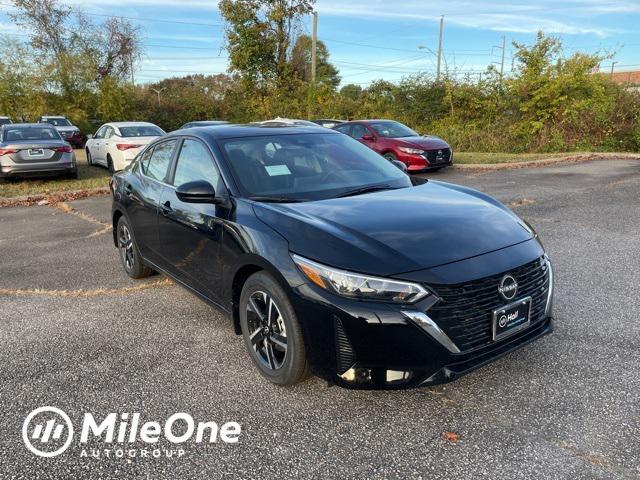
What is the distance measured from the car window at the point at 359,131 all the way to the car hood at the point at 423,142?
1.12 m

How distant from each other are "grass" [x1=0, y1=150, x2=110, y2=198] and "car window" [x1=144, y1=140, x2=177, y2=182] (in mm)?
7869

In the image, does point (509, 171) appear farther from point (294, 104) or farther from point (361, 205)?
point (294, 104)

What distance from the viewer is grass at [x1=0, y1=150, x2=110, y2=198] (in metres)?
11.9

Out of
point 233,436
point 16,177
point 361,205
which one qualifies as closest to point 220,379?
point 233,436

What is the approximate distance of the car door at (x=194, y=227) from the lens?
12.3 feet

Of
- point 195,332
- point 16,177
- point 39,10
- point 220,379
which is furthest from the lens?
point 39,10

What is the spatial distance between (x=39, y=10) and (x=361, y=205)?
40184 millimetres

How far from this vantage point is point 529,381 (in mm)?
3258

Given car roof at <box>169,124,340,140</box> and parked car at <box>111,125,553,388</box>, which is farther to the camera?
car roof at <box>169,124,340,140</box>

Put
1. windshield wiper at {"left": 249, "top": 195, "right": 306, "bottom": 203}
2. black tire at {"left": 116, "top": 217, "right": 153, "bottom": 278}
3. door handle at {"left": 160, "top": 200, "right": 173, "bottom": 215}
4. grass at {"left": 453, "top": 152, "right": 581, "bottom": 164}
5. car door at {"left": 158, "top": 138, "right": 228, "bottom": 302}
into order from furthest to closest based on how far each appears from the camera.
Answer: grass at {"left": 453, "top": 152, "right": 581, "bottom": 164}, black tire at {"left": 116, "top": 217, "right": 153, "bottom": 278}, door handle at {"left": 160, "top": 200, "right": 173, "bottom": 215}, car door at {"left": 158, "top": 138, "right": 228, "bottom": 302}, windshield wiper at {"left": 249, "top": 195, "right": 306, "bottom": 203}
